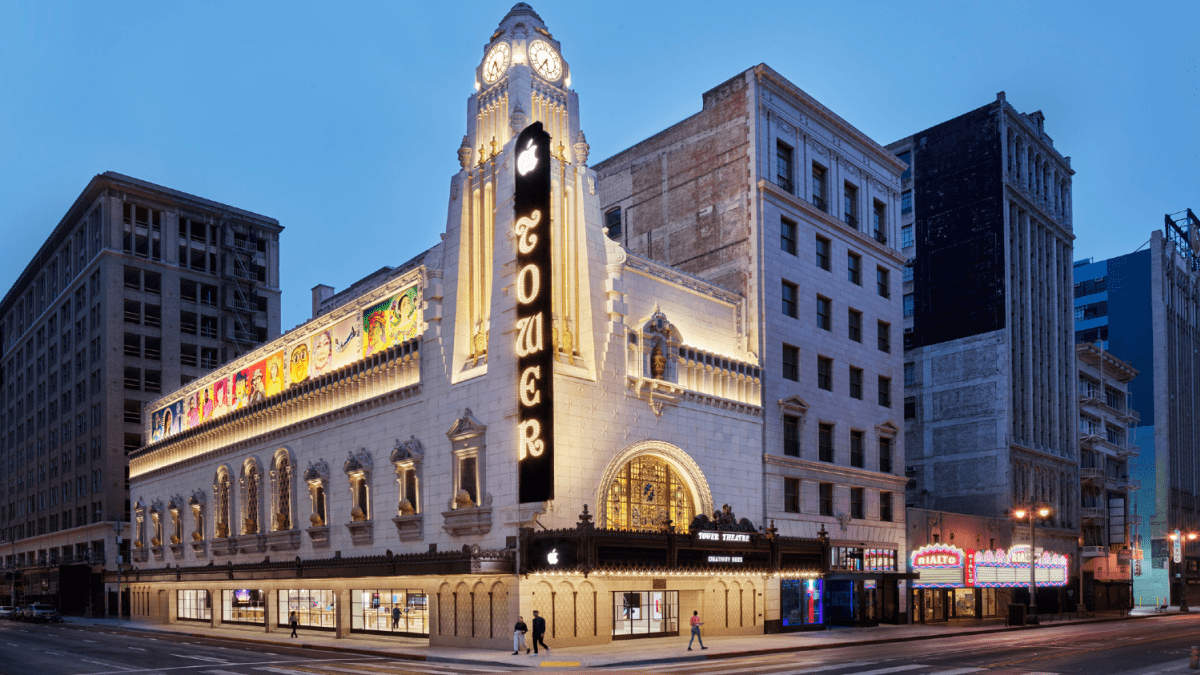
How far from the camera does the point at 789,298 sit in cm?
5122

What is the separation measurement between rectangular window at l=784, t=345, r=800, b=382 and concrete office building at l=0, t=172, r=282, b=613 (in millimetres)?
65958

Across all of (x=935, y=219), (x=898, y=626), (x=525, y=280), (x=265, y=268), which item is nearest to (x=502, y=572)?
(x=525, y=280)

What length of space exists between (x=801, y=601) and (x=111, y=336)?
74.1 metres

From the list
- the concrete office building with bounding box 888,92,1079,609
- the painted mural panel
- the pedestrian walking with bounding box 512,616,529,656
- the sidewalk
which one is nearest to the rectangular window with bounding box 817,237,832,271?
the sidewalk

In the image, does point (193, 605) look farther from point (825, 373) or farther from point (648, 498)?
point (825, 373)

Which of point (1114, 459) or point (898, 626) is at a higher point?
point (1114, 459)

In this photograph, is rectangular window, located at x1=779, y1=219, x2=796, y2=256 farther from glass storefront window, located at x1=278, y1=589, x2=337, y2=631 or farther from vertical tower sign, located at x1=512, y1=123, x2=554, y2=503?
glass storefront window, located at x1=278, y1=589, x2=337, y2=631

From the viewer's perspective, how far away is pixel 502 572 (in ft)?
124

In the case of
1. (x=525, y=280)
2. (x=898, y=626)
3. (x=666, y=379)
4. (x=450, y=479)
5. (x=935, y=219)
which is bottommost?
(x=898, y=626)

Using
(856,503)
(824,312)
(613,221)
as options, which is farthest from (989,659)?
(613,221)

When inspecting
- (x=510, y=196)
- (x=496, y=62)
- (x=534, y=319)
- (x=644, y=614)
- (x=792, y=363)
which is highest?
(x=496, y=62)

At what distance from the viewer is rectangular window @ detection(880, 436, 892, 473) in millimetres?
56594

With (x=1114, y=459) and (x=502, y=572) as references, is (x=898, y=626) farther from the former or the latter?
(x=1114, y=459)

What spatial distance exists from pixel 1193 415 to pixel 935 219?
165 ft
